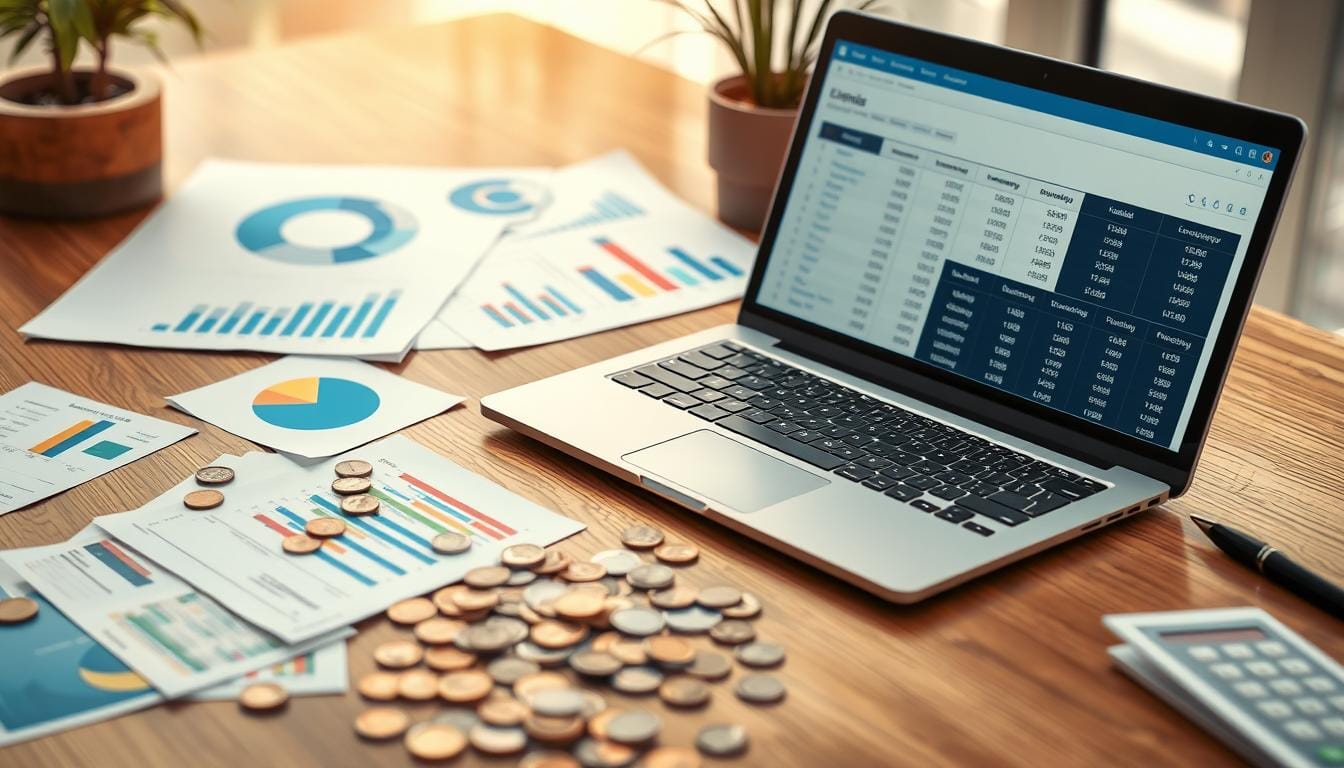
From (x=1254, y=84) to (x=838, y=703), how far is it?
4.62 ft

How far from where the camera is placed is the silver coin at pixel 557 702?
0.75 metres

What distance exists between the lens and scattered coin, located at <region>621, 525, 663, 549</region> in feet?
3.03

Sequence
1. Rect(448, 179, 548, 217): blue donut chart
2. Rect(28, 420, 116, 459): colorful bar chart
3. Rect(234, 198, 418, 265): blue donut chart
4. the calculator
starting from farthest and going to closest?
Rect(448, 179, 548, 217): blue donut chart → Rect(234, 198, 418, 265): blue donut chart → Rect(28, 420, 116, 459): colorful bar chart → the calculator

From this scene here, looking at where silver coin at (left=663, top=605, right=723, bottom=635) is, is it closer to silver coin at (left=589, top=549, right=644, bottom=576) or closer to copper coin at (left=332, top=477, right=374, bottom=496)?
silver coin at (left=589, top=549, right=644, bottom=576)

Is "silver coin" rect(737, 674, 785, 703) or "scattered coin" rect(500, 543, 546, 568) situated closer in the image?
"silver coin" rect(737, 674, 785, 703)

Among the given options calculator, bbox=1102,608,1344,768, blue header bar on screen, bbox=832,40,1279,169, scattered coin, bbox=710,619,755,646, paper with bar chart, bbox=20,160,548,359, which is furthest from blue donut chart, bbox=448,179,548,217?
calculator, bbox=1102,608,1344,768

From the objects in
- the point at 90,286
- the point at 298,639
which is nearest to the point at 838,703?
the point at 298,639

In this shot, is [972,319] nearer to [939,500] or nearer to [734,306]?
[939,500]

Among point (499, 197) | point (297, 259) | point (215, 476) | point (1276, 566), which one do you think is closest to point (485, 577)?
point (215, 476)

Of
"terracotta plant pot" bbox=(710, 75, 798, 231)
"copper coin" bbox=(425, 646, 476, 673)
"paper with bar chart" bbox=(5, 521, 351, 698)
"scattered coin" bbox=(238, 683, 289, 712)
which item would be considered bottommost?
"paper with bar chart" bbox=(5, 521, 351, 698)

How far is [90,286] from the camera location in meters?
1.31

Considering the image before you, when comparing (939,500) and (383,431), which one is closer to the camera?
(939,500)

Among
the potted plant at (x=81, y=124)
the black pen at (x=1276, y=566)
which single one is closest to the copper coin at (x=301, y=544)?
the black pen at (x=1276, y=566)

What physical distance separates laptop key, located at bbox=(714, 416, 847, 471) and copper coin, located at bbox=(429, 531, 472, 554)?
0.22 metres
